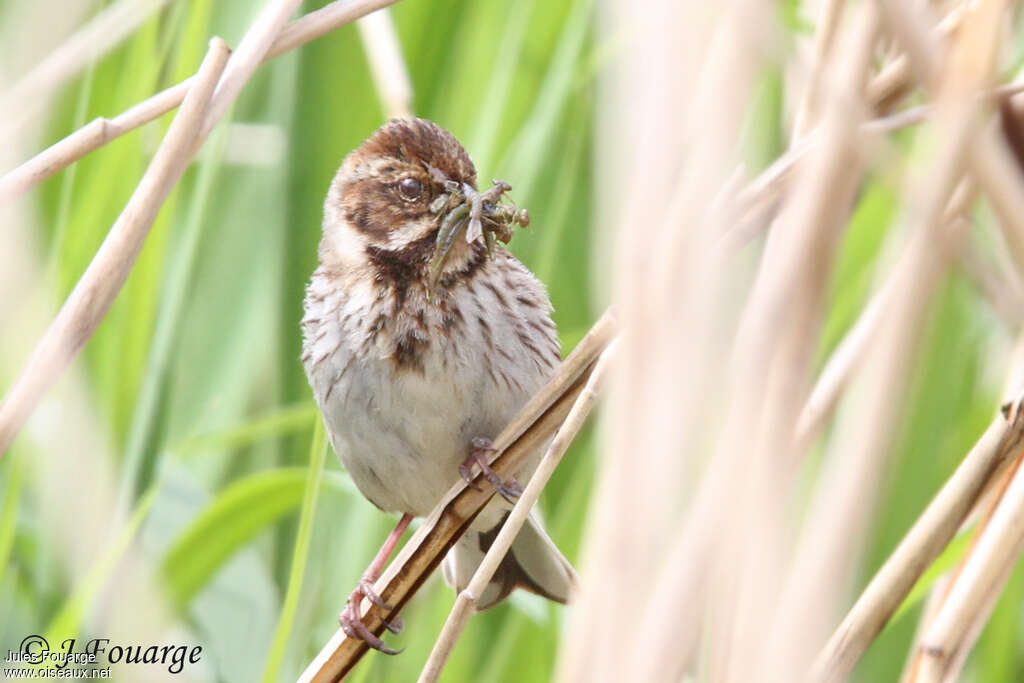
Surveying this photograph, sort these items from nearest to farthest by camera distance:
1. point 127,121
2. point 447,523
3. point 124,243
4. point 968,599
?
point 968,599, point 124,243, point 127,121, point 447,523

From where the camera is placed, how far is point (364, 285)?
6.02 ft

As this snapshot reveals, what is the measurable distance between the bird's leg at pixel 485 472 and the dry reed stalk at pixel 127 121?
550 millimetres

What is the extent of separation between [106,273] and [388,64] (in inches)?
28.4

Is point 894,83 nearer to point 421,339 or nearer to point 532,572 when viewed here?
point 421,339

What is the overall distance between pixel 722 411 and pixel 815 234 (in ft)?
0.63

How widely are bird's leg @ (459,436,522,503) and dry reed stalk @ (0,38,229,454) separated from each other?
554mm

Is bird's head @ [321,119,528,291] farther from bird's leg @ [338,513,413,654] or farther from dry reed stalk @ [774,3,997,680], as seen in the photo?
dry reed stalk @ [774,3,997,680]

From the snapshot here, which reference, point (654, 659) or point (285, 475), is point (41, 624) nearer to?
point (285, 475)

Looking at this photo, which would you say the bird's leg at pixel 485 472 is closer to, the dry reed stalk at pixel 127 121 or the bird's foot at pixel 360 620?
the bird's foot at pixel 360 620

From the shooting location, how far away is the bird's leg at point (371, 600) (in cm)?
149

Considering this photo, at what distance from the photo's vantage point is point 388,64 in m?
1.78

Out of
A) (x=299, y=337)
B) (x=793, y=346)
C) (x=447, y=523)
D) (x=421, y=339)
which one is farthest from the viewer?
(x=299, y=337)

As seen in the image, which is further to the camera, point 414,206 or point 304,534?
point 414,206

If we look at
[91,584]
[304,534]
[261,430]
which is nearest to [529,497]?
[304,534]
